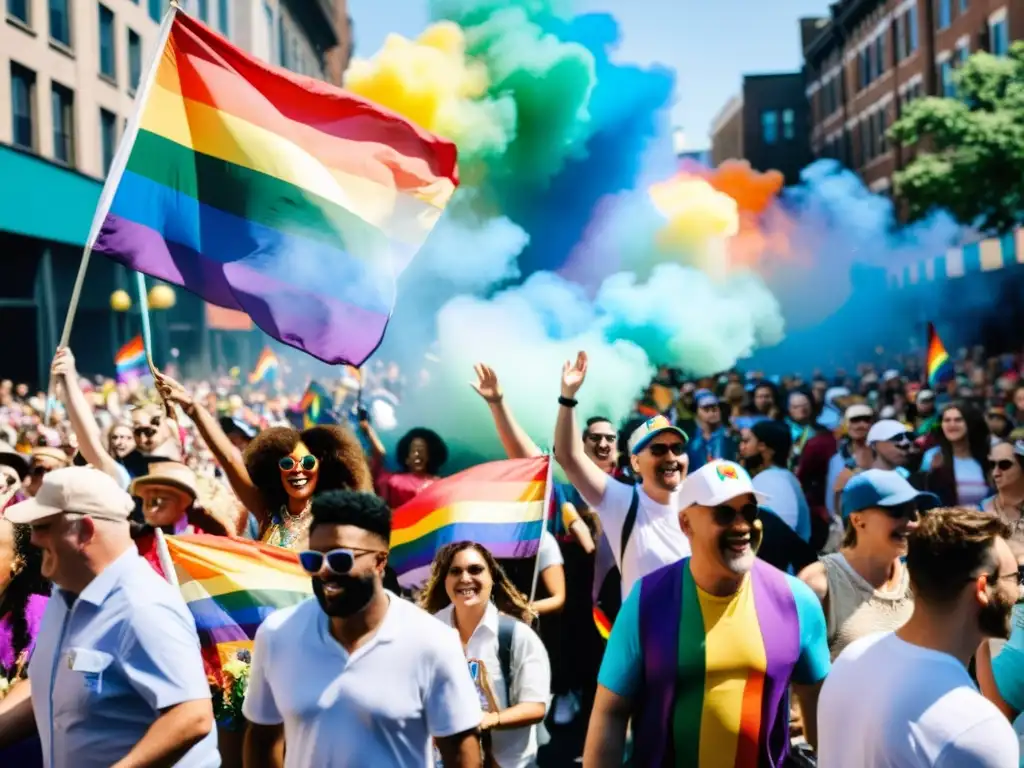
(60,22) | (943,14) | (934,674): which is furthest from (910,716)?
(943,14)

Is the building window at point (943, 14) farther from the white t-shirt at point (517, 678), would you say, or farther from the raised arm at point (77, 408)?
the white t-shirt at point (517, 678)

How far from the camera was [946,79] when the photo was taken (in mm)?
38688

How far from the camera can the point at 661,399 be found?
514 inches

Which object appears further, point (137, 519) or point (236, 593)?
point (137, 519)

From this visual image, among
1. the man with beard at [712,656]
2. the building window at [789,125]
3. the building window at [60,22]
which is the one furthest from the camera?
the building window at [789,125]

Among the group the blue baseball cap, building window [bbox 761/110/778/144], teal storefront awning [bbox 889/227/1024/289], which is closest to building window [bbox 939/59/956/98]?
teal storefront awning [bbox 889/227/1024/289]

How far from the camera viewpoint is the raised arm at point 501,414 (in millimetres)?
5801

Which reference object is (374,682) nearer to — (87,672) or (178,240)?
(87,672)

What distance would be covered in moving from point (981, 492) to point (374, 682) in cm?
566

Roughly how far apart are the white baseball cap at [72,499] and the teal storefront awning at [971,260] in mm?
24295

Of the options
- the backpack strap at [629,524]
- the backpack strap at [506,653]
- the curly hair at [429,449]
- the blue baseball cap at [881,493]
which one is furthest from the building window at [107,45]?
the blue baseball cap at [881,493]

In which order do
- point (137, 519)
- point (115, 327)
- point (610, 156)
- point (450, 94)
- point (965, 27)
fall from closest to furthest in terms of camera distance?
point (137, 519) → point (450, 94) → point (610, 156) → point (115, 327) → point (965, 27)

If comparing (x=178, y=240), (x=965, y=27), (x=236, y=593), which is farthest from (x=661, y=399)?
(x=965, y=27)

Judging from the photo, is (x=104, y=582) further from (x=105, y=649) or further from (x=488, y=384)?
(x=488, y=384)
